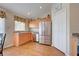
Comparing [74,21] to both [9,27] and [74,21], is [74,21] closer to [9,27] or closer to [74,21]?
[74,21]

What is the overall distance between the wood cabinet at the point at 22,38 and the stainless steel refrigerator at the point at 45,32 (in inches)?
31.1

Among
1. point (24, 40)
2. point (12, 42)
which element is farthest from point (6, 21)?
point (24, 40)

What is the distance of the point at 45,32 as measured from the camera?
6.22 meters

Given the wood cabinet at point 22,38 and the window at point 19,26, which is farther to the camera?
the wood cabinet at point 22,38

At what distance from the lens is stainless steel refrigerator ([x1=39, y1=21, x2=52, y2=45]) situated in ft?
20.0

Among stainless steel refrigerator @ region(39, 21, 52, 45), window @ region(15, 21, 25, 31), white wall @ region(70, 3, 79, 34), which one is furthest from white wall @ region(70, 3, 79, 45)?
stainless steel refrigerator @ region(39, 21, 52, 45)

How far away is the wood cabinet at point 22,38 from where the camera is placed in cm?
518

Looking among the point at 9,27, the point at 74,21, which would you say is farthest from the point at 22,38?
the point at 74,21

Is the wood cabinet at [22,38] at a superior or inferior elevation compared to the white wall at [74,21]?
inferior

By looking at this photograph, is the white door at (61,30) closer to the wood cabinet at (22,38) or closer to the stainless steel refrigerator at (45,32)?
the stainless steel refrigerator at (45,32)

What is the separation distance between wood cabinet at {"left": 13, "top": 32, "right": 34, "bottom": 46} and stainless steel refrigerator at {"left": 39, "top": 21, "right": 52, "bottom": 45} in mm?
789

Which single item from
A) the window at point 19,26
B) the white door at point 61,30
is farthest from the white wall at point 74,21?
the window at point 19,26

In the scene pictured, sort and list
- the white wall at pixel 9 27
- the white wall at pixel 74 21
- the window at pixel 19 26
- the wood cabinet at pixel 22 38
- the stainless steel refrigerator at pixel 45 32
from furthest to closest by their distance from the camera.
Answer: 1. the stainless steel refrigerator at pixel 45 32
2. the wood cabinet at pixel 22 38
3. the window at pixel 19 26
4. the white wall at pixel 9 27
5. the white wall at pixel 74 21

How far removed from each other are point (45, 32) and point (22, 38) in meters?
1.28
